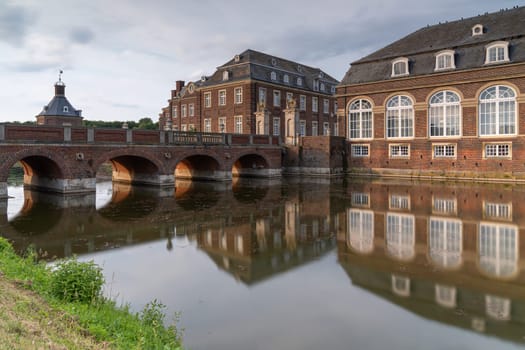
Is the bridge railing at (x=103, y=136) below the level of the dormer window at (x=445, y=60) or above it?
below

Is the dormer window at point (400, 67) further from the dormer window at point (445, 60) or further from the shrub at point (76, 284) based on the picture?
the shrub at point (76, 284)

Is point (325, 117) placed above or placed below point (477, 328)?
above

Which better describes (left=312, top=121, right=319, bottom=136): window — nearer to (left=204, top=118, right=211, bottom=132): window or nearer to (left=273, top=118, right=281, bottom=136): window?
(left=273, top=118, right=281, bottom=136): window

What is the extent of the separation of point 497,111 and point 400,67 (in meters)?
7.57

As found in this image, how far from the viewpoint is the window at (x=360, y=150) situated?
33062mm

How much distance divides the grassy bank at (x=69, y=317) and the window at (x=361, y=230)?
5.60 metres

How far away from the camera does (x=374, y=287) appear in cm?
710

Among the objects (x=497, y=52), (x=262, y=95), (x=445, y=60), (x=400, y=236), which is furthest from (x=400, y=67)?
(x=400, y=236)

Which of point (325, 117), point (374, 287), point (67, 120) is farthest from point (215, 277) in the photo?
point (67, 120)

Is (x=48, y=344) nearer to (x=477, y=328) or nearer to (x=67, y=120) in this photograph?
(x=477, y=328)

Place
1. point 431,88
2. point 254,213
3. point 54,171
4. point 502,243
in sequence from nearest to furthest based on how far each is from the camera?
point 502,243 → point 254,213 → point 54,171 → point 431,88

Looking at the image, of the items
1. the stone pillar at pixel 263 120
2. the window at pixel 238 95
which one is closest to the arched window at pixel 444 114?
the stone pillar at pixel 263 120

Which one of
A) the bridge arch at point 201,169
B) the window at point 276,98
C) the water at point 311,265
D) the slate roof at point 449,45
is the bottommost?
the water at point 311,265

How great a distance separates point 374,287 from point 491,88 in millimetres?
24658
